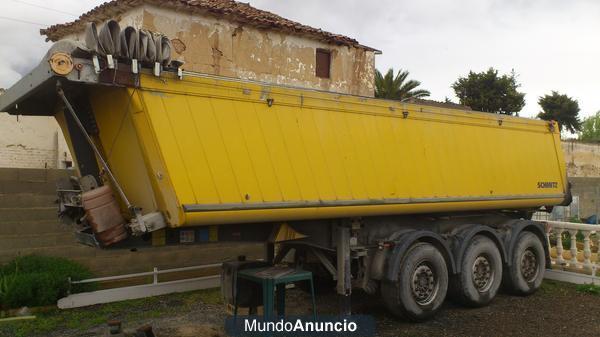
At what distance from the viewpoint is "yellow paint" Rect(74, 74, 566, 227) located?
4961 mm

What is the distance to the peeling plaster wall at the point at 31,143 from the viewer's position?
15758 millimetres

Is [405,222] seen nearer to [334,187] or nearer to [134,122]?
[334,187]

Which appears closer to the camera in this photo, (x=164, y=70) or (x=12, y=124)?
(x=164, y=70)

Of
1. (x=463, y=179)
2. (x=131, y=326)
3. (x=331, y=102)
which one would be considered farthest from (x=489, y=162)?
(x=131, y=326)

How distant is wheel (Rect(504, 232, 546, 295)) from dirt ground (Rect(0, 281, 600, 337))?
0.20 metres

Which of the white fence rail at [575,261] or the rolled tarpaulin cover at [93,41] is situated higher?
the rolled tarpaulin cover at [93,41]

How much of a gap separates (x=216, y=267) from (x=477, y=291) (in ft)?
15.3

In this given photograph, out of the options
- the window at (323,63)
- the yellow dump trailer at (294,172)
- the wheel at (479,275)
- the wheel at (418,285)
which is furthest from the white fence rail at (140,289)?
the window at (323,63)

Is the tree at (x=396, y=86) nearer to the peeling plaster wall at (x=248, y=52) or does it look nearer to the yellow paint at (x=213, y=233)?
the peeling plaster wall at (x=248, y=52)

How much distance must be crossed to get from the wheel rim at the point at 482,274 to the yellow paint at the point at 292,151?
919 mm

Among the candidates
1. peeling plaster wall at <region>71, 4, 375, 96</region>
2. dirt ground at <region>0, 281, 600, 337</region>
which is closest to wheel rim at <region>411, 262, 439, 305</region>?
dirt ground at <region>0, 281, 600, 337</region>

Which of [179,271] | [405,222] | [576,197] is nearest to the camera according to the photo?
[405,222]

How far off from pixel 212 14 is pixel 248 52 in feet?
5.05

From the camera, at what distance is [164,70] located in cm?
503
